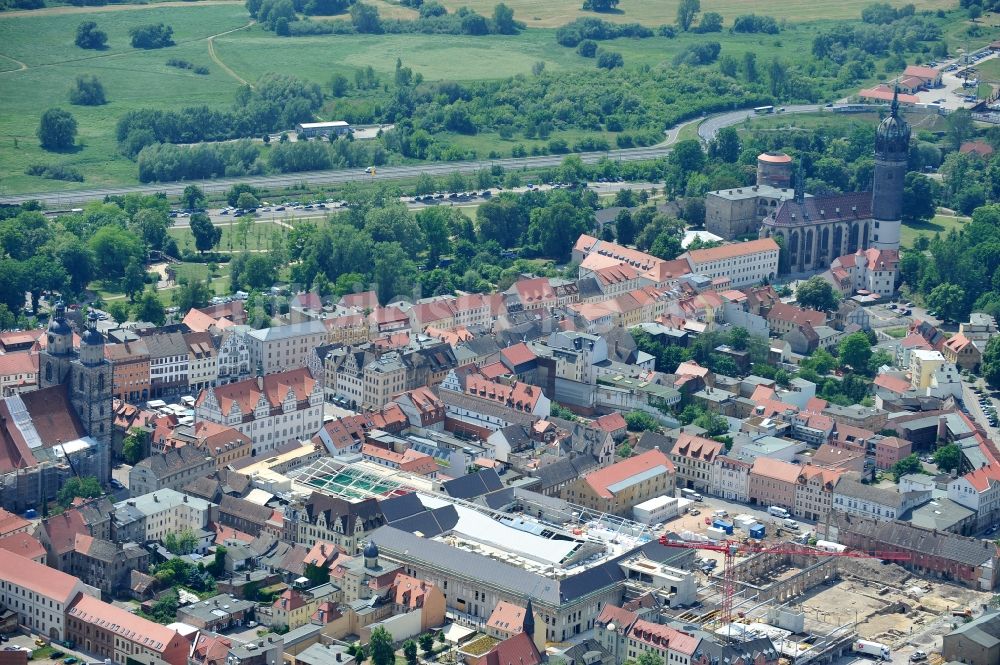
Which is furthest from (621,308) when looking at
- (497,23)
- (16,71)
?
(497,23)

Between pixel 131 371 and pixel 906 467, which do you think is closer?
pixel 906 467

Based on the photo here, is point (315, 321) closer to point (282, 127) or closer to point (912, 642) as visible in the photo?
point (912, 642)

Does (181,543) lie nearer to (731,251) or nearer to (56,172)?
(731,251)

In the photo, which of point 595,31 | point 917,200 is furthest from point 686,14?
point 917,200

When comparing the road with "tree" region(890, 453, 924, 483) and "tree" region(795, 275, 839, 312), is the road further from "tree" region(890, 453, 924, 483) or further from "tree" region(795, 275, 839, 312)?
"tree" region(890, 453, 924, 483)

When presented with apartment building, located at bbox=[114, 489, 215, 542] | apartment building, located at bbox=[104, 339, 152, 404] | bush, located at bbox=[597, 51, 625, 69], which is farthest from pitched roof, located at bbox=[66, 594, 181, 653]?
bush, located at bbox=[597, 51, 625, 69]

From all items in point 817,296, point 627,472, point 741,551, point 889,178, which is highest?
point 889,178

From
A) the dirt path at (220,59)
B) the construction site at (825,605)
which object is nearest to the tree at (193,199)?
the dirt path at (220,59)
